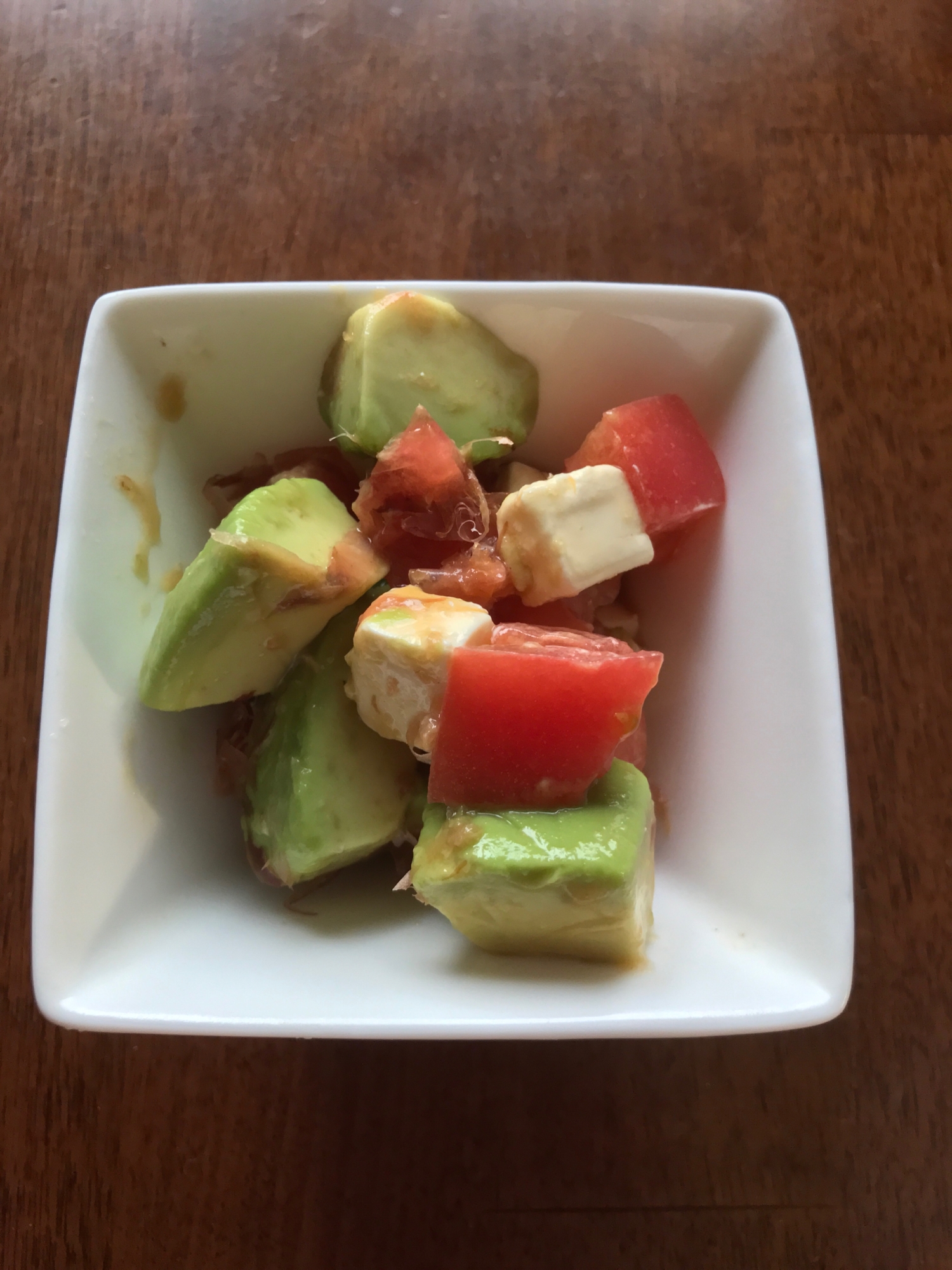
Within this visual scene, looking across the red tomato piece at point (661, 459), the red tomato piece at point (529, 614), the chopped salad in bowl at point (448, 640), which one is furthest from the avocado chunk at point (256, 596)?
the red tomato piece at point (661, 459)

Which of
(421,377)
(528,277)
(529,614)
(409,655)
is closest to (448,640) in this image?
(409,655)

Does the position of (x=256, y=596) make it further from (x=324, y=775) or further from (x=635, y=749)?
(x=635, y=749)

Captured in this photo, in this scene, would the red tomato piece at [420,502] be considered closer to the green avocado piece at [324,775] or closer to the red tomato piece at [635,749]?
the green avocado piece at [324,775]

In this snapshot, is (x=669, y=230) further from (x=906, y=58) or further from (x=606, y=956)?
(x=606, y=956)

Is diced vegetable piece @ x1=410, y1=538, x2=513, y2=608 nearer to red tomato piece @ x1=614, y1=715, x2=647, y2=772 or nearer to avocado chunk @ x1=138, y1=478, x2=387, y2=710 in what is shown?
avocado chunk @ x1=138, y1=478, x2=387, y2=710

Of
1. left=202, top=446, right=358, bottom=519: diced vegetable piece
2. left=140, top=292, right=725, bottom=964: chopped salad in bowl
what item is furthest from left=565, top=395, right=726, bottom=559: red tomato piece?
left=202, top=446, right=358, bottom=519: diced vegetable piece

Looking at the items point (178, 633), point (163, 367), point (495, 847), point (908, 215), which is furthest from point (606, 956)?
point (908, 215)
